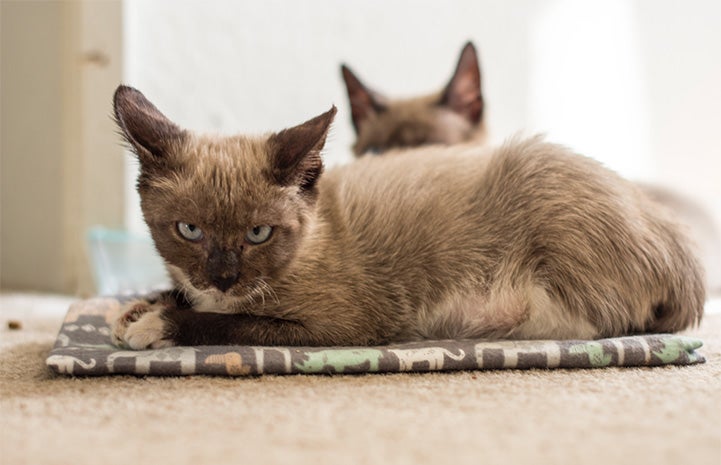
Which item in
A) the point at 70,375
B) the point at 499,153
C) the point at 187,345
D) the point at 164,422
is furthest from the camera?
the point at 499,153

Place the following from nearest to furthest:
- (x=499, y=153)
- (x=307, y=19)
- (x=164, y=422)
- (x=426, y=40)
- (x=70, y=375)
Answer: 1. (x=164, y=422)
2. (x=70, y=375)
3. (x=499, y=153)
4. (x=307, y=19)
5. (x=426, y=40)

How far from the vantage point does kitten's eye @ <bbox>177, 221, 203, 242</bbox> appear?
148 cm

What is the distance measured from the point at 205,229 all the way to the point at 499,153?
2.60 feet

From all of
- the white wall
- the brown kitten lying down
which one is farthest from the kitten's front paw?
the white wall

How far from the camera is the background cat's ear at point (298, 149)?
148cm

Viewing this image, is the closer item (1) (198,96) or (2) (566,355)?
(2) (566,355)

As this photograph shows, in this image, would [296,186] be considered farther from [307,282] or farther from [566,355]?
[566,355]

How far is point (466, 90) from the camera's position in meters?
2.85

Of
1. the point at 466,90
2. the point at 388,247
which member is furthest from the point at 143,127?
the point at 466,90

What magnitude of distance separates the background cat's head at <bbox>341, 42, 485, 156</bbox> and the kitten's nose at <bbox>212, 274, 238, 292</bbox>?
1427mm

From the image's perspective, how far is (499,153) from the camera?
183cm

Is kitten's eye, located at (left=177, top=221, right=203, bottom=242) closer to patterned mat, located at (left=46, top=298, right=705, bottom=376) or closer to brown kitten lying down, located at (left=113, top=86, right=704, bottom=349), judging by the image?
brown kitten lying down, located at (left=113, top=86, right=704, bottom=349)

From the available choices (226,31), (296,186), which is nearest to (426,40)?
(226,31)

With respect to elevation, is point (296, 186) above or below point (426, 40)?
below
